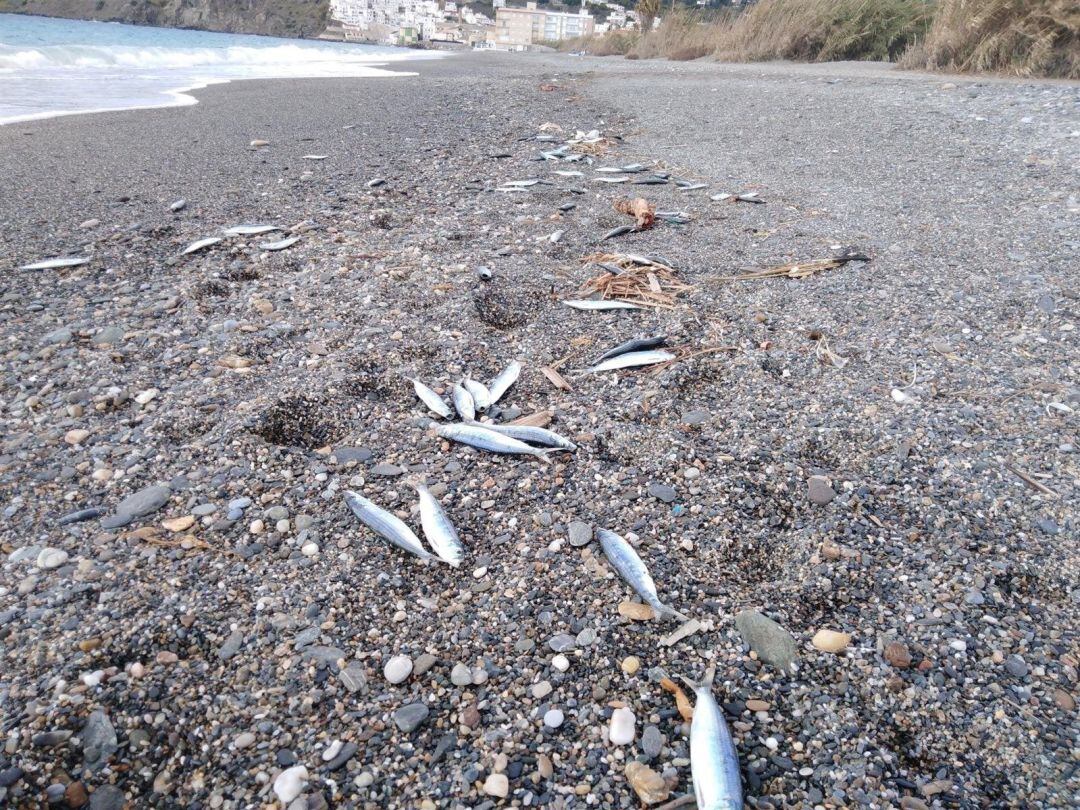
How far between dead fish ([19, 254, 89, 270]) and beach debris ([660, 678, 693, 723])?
4.31 metres

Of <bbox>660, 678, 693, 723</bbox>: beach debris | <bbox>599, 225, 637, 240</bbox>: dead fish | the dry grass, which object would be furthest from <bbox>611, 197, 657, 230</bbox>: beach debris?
the dry grass

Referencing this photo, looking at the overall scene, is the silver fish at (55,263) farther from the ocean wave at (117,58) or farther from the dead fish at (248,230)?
the ocean wave at (117,58)

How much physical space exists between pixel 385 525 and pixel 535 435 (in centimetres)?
70

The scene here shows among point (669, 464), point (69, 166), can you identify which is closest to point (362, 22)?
point (69, 166)

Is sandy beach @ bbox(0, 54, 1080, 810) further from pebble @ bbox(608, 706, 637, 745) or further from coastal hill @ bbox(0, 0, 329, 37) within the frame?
coastal hill @ bbox(0, 0, 329, 37)

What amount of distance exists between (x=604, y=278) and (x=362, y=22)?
327 feet

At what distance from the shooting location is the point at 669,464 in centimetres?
218

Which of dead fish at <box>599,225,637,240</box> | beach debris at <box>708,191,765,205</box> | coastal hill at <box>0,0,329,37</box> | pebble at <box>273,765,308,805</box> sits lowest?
pebble at <box>273,765,308,805</box>

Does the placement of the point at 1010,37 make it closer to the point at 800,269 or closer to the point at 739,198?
the point at 739,198

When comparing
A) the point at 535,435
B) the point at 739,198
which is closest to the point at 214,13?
the point at 739,198

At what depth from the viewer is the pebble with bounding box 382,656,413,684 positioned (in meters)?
1.54

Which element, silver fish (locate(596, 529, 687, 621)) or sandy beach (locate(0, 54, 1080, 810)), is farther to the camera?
silver fish (locate(596, 529, 687, 621))

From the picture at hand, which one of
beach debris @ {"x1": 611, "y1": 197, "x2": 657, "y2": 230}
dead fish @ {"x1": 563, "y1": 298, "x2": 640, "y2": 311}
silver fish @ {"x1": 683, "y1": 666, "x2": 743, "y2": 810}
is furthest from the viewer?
beach debris @ {"x1": 611, "y1": 197, "x2": 657, "y2": 230}

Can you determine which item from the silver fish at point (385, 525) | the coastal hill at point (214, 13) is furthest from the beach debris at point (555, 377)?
the coastal hill at point (214, 13)
